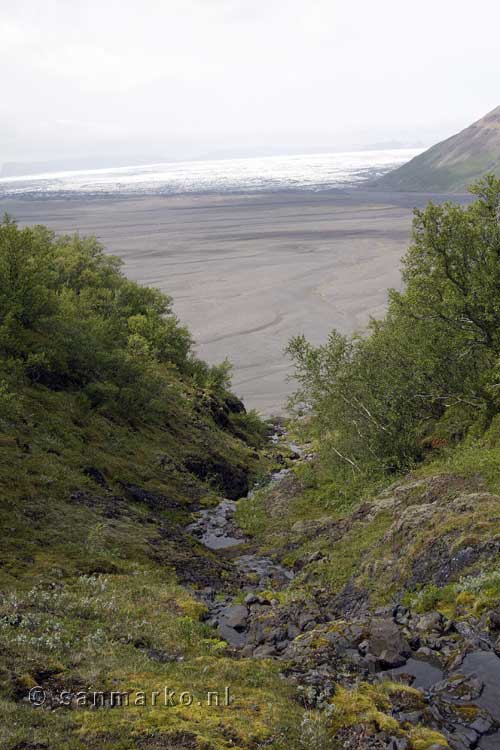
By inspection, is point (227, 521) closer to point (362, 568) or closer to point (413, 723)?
point (362, 568)

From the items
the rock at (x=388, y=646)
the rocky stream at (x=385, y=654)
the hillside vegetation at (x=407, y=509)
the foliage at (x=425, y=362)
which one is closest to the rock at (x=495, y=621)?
the hillside vegetation at (x=407, y=509)

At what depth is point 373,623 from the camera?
13094 mm

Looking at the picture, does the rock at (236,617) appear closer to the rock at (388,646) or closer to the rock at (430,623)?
the rock at (388,646)

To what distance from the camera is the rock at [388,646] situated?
1151 centimetres

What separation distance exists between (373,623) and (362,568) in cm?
495

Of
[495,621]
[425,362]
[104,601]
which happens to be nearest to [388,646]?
[495,621]

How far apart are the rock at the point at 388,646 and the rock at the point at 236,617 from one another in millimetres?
4589

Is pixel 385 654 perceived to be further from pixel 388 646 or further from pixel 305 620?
pixel 305 620

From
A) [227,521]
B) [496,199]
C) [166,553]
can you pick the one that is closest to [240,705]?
[166,553]

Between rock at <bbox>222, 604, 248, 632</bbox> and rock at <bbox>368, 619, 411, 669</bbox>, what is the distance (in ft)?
15.1

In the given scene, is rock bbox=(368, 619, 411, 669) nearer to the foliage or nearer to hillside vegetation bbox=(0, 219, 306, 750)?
hillside vegetation bbox=(0, 219, 306, 750)

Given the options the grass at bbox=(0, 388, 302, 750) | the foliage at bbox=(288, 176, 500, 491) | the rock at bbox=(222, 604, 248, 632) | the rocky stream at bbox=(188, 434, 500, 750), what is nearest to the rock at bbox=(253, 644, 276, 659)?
the rocky stream at bbox=(188, 434, 500, 750)

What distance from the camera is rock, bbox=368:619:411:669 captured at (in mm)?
11508

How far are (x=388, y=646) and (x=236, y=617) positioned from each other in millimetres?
5805
